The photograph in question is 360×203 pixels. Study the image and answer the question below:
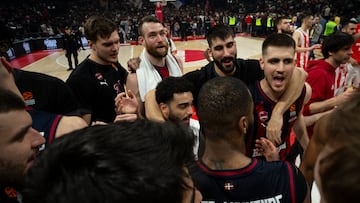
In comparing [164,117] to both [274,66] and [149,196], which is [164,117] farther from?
[149,196]

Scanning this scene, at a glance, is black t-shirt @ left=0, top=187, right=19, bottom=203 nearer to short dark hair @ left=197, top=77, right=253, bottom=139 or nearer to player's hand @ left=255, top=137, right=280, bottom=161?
short dark hair @ left=197, top=77, right=253, bottom=139

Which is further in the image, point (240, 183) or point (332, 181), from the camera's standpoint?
point (240, 183)

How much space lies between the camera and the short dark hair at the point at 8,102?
1.02m

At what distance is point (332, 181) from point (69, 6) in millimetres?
33097

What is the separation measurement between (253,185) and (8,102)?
116cm

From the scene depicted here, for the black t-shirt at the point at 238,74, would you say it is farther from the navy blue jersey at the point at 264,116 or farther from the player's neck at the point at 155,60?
the player's neck at the point at 155,60

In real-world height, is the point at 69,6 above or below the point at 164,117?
above

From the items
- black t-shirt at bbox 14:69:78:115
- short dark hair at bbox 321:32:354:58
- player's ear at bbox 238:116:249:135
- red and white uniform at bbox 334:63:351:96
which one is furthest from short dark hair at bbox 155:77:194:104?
red and white uniform at bbox 334:63:351:96

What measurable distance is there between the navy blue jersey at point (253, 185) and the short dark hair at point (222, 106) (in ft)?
0.72

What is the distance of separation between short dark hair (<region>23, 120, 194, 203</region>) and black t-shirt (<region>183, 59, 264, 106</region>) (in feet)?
5.56

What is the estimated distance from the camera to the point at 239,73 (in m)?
2.48

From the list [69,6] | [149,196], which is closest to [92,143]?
[149,196]

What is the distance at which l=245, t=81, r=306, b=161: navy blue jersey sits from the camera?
7.14 feet

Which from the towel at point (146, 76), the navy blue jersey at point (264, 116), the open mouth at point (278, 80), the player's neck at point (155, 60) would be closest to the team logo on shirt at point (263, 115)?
the navy blue jersey at point (264, 116)
